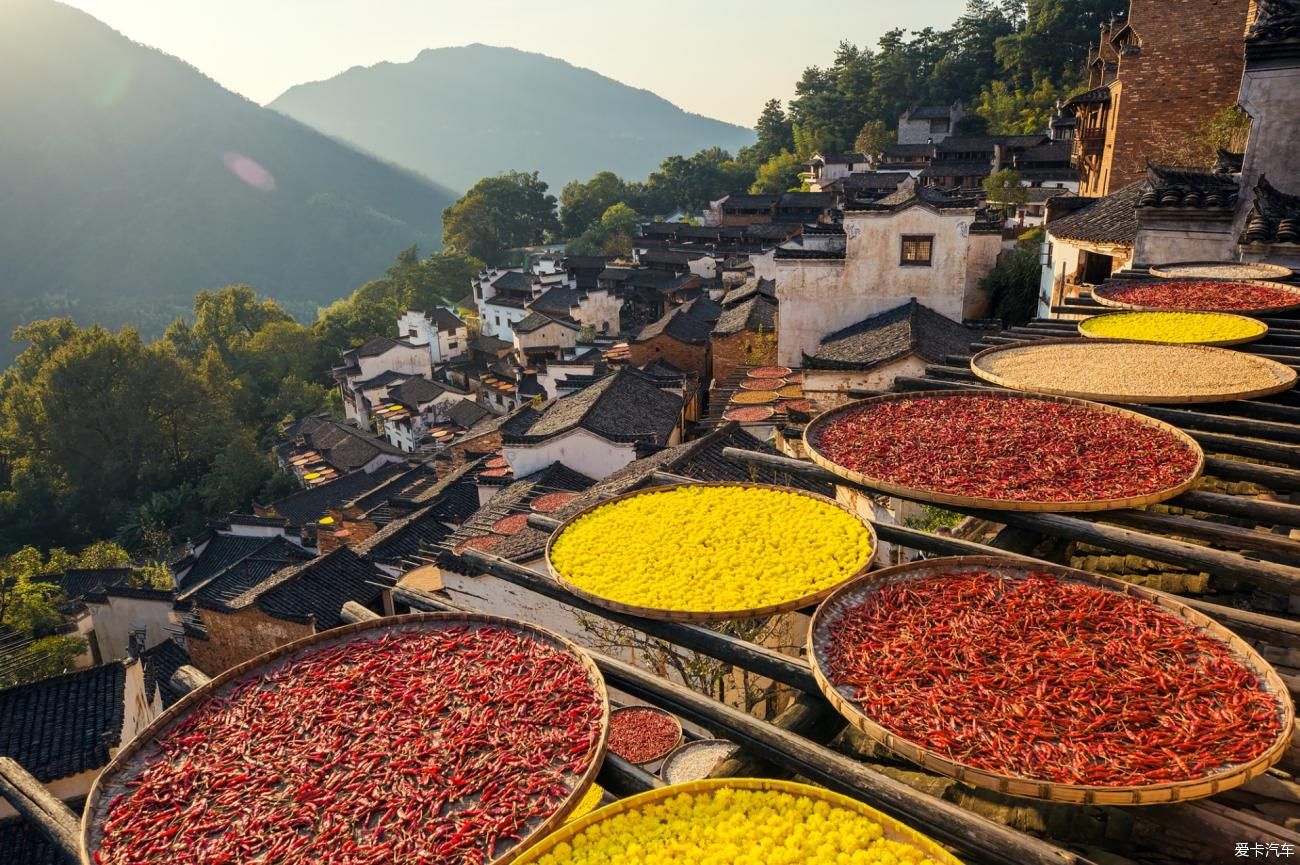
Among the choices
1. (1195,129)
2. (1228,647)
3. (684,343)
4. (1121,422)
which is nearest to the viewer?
(1228,647)

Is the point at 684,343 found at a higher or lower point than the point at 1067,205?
lower

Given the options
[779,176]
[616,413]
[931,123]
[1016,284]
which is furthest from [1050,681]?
[779,176]

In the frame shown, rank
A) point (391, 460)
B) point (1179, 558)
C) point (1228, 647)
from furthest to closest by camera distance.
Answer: point (391, 460)
point (1179, 558)
point (1228, 647)

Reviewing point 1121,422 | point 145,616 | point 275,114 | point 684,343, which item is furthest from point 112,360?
point 275,114

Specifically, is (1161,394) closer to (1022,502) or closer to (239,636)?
(1022,502)

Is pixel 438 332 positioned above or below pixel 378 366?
above

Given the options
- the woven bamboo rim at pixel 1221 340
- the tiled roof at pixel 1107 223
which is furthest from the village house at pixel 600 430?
the woven bamboo rim at pixel 1221 340

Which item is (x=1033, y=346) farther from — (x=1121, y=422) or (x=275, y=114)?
(x=275, y=114)
